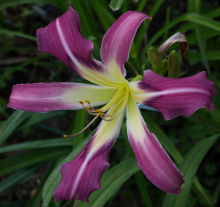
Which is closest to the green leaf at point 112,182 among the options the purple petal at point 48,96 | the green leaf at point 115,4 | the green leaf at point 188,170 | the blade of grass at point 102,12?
the green leaf at point 188,170

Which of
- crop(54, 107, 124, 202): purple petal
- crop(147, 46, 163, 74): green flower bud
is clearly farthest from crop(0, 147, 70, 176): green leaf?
crop(147, 46, 163, 74): green flower bud

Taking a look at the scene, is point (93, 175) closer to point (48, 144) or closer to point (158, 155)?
point (158, 155)

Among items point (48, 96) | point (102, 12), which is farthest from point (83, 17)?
point (48, 96)

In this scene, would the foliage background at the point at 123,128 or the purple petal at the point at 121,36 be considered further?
the foliage background at the point at 123,128

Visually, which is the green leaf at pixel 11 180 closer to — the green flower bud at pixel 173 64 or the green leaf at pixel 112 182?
the green leaf at pixel 112 182

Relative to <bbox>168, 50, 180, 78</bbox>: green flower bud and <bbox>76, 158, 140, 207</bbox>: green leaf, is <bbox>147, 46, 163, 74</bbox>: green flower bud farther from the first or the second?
<bbox>76, 158, 140, 207</bbox>: green leaf

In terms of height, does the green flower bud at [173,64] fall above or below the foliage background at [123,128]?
above

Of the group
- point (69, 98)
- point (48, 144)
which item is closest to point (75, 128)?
point (48, 144)
